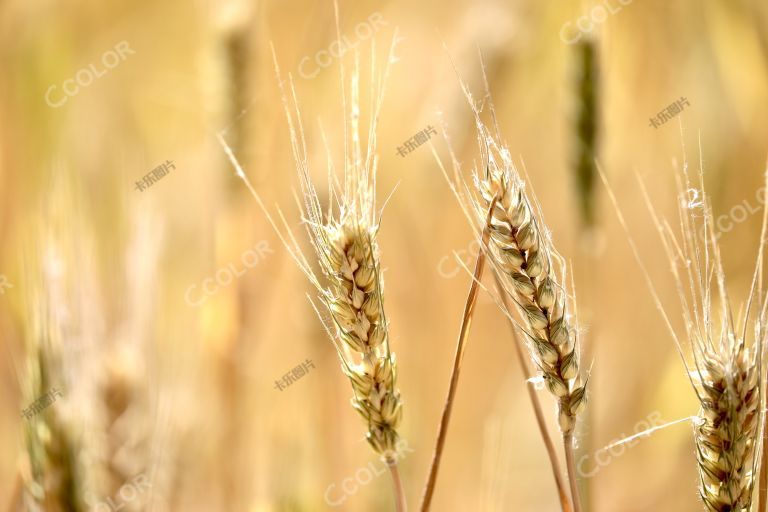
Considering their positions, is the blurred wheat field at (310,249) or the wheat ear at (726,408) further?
the blurred wheat field at (310,249)

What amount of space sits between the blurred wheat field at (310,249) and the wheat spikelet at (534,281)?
0.37 meters

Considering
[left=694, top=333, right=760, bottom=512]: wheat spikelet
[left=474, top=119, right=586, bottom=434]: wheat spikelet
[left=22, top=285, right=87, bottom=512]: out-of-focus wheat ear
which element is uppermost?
[left=22, top=285, right=87, bottom=512]: out-of-focus wheat ear

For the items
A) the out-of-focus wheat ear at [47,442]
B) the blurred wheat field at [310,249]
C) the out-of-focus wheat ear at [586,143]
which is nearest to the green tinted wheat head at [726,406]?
the blurred wheat field at [310,249]

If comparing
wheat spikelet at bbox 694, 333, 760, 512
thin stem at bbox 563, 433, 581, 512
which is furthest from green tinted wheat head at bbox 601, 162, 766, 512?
thin stem at bbox 563, 433, 581, 512

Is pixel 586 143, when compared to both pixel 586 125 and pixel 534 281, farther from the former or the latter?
pixel 534 281

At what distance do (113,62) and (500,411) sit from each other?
Result: 2.14 metres

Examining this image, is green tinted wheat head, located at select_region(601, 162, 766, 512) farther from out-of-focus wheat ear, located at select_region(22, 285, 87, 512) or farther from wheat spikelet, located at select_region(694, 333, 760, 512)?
out-of-focus wheat ear, located at select_region(22, 285, 87, 512)

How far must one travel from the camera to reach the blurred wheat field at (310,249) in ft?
4.48

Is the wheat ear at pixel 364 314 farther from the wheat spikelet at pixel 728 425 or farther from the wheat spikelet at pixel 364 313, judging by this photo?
the wheat spikelet at pixel 728 425

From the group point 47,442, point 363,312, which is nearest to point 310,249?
point 47,442

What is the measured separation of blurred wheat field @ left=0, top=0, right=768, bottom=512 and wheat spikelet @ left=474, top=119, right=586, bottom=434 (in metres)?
0.37

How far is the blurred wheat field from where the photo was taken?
1.37 m

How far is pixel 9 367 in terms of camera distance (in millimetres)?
2041

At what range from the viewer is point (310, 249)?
1.85 metres
